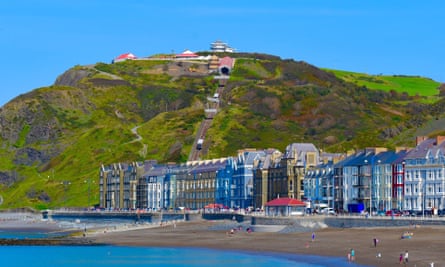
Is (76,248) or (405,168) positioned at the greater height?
(405,168)

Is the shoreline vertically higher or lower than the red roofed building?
lower

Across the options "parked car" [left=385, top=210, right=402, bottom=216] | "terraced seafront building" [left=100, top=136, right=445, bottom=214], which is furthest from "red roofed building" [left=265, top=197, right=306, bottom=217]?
"parked car" [left=385, top=210, right=402, bottom=216]

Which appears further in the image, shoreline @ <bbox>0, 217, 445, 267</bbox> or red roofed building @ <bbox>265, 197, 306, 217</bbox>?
red roofed building @ <bbox>265, 197, 306, 217</bbox>

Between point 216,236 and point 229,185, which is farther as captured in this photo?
point 229,185

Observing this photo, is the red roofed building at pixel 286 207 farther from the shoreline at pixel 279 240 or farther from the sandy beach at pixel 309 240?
the sandy beach at pixel 309 240

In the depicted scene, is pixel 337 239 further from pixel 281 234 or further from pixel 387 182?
pixel 387 182

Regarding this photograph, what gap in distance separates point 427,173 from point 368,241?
3317 cm

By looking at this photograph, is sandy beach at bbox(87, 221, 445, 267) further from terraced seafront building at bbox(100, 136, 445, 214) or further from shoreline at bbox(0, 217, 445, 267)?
terraced seafront building at bbox(100, 136, 445, 214)

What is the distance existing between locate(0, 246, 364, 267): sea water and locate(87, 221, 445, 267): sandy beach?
309 cm

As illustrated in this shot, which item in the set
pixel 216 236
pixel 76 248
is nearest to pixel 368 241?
pixel 216 236

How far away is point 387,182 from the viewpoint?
146 m

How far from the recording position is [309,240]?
115 m

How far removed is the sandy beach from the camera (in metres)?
94.2

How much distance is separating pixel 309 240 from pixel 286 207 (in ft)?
85.9
